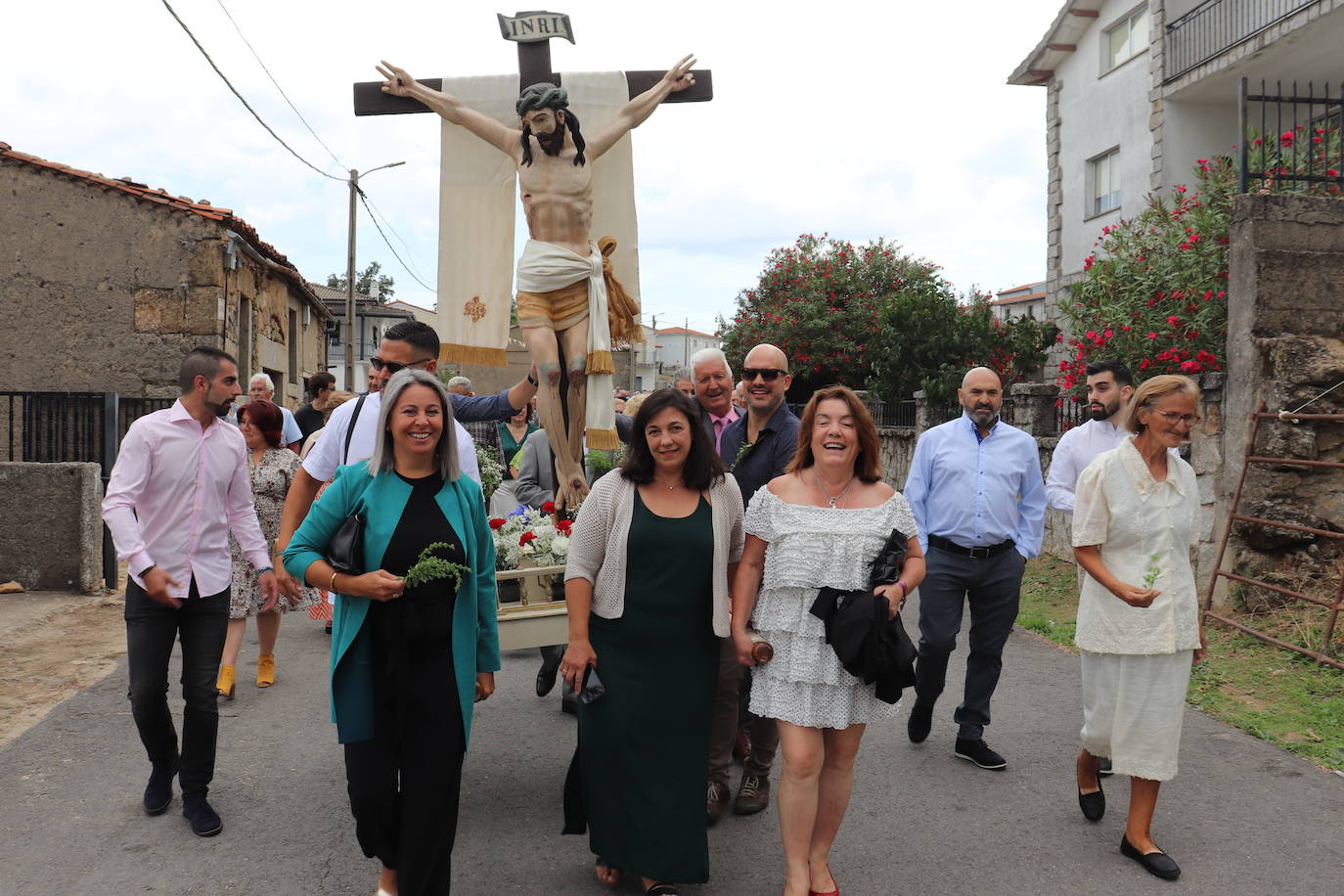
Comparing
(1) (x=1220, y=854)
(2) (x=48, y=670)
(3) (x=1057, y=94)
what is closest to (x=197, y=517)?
(2) (x=48, y=670)

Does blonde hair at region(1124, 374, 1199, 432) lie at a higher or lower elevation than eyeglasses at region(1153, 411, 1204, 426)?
higher

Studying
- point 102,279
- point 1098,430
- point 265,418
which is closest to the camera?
point 1098,430

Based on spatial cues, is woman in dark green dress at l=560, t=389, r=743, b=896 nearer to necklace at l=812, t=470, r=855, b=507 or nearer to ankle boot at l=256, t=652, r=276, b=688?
necklace at l=812, t=470, r=855, b=507

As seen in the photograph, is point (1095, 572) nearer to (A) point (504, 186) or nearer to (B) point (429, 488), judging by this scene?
(B) point (429, 488)

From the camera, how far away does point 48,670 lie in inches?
273

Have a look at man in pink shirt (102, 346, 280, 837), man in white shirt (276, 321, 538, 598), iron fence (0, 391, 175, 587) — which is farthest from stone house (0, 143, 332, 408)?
man in white shirt (276, 321, 538, 598)

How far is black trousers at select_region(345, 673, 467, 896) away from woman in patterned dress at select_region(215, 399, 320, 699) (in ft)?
10.4

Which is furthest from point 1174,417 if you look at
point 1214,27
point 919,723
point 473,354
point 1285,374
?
point 1214,27

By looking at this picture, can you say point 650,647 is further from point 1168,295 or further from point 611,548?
point 1168,295

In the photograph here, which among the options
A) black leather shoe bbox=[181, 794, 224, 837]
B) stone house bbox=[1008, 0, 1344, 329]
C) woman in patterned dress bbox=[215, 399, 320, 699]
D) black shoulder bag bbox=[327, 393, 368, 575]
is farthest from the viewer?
stone house bbox=[1008, 0, 1344, 329]

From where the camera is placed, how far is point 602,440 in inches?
220

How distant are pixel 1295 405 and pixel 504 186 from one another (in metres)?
6.00

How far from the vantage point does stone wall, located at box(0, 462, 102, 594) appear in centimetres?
931

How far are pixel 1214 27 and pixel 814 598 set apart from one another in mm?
18104
